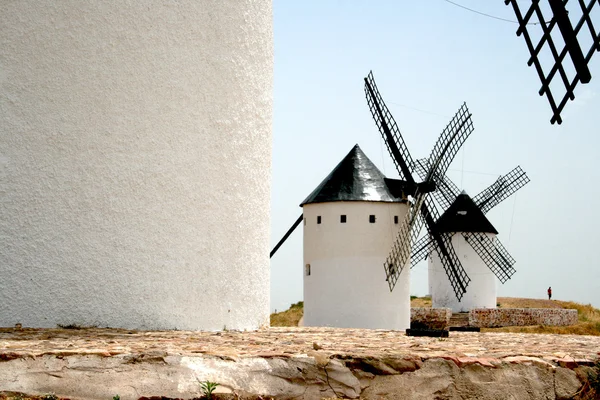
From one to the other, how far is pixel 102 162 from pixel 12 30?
1580 mm

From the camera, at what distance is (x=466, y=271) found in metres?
25.7

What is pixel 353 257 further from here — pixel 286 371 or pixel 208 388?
pixel 208 388

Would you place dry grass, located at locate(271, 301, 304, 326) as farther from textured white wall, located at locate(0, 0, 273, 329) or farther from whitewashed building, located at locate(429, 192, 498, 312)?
textured white wall, located at locate(0, 0, 273, 329)

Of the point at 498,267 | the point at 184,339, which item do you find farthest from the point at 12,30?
the point at 498,267

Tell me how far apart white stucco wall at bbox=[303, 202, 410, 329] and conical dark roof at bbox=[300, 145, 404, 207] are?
171 millimetres

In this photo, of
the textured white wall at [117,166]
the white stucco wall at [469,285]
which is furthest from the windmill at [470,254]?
the textured white wall at [117,166]

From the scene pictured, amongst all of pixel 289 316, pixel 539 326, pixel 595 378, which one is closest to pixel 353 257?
pixel 289 316

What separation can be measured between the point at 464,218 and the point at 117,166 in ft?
65.8

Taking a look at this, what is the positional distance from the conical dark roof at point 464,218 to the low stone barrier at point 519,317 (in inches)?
132

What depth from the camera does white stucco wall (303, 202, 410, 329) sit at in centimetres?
1714

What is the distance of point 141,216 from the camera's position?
24.0 ft

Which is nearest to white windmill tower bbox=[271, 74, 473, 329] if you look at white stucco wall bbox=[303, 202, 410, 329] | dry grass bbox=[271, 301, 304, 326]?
white stucco wall bbox=[303, 202, 410, 329]

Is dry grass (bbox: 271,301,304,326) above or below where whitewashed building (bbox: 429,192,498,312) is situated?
below

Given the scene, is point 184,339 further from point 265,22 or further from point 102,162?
point 265,22
